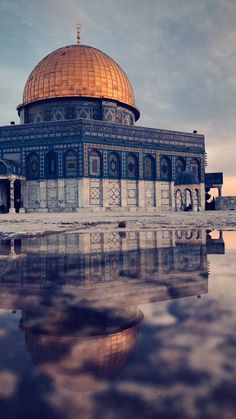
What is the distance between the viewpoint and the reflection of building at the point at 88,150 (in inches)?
1077

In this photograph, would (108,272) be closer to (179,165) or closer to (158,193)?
(158,193)

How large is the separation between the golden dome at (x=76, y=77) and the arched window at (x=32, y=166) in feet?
18.9

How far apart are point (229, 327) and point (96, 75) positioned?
102ft

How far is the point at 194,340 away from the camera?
1.38m

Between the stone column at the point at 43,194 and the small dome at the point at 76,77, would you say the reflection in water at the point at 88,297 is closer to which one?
the stone column at the point at 43,194

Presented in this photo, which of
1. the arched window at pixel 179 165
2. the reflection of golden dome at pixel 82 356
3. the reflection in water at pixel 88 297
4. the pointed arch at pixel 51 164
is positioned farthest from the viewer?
the arched window at pixel 179 165

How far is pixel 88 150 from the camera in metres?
27.2

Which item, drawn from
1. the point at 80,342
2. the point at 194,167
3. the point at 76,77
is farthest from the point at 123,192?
the point at 80,342

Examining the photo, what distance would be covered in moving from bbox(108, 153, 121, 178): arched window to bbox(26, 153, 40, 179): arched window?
6214 mm

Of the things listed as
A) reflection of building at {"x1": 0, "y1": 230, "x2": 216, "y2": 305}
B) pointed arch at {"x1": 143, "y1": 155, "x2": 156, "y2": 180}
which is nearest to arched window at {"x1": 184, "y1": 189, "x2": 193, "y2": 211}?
pointed arch at {"x1": 143, "y1": 155, "x2": 156, "y2": 180}

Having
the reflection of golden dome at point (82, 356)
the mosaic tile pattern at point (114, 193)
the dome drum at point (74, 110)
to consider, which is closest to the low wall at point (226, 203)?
the mosaic tile pattern at point (114, 193)

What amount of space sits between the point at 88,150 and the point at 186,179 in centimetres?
923

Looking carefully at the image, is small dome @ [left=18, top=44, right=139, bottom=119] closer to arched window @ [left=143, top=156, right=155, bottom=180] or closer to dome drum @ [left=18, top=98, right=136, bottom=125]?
dome drum @ [left=18, top=98, right=136, bottom=125]

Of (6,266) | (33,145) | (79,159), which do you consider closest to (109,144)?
(79,159)
